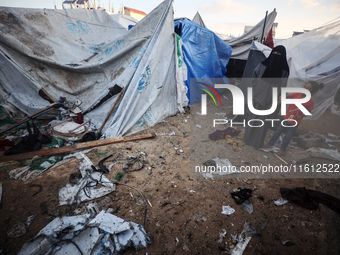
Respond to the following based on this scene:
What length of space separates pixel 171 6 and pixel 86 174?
4653mm

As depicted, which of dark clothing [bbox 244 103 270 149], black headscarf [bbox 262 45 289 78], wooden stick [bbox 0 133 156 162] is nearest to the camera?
wooden stick [bbox 0 133 156 162]

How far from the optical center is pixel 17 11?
4.48 m

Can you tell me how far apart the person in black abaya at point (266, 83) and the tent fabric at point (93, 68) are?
2.39 metres

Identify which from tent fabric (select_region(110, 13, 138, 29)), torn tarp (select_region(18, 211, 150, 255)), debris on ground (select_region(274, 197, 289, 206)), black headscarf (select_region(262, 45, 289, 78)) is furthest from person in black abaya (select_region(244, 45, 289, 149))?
tent fabric (select_region(110, 13, 138, 29))

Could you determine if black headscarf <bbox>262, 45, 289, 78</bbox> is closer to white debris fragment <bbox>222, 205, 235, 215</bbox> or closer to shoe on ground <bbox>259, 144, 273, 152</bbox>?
shoe on ground <bbox>259, 144, 273, 152</bbox>

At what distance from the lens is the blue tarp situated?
5621mm

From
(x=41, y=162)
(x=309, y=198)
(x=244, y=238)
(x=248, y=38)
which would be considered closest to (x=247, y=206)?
(x=244, y=238)

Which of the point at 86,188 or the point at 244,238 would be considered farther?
the point at 86,188

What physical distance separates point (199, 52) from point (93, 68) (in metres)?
3.71

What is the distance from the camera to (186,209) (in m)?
2.30

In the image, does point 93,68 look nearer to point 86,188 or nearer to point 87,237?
point 86,188

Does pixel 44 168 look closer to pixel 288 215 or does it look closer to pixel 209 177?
pixel 209 177

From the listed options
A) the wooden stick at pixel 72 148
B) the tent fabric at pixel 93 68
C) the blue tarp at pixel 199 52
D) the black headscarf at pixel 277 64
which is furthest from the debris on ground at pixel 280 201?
the blue tarp at pixel 199 52

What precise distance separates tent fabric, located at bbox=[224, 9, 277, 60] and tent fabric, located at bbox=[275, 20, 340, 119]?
1.52m
